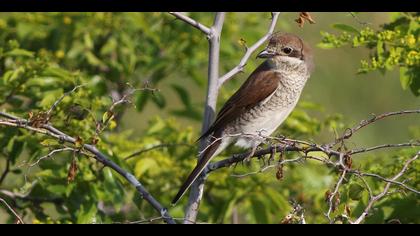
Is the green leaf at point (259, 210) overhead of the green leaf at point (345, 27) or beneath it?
beneath

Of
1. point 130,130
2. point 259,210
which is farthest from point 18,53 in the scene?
point 259,210

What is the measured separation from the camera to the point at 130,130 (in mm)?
5457

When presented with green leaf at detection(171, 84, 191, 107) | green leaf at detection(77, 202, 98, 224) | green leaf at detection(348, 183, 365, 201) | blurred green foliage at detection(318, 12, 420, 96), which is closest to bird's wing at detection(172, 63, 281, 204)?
blurred green foliage at detection(318, 12, 420, 96)

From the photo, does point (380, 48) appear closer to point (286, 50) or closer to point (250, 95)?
point (286, 50)

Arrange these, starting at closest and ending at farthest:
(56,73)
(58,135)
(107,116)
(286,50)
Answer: (58,135), (107,116), (56,73), (286,50)

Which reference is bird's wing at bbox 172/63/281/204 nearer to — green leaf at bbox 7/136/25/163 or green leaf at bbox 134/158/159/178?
green leaf at bbox 134/158/159/178

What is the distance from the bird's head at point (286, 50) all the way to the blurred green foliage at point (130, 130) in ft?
0.93

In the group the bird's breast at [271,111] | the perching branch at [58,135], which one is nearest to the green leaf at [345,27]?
the bird's breast at [271,111]

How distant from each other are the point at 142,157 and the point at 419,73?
5.68 ft

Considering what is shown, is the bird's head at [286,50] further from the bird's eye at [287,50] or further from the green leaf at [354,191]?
the green leaf at [354,191]

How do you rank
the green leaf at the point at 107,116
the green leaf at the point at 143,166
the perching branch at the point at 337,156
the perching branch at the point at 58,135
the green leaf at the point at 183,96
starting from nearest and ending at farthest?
the perching branch at the point at 337,156 → the perching branch at the point at 58,135 → the green leaf at the point at 107,116 → the green leaf at the point at 143,166 → the green leaf at the point at 183,96

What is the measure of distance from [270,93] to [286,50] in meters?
0.26

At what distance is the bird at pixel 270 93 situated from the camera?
4598 mm

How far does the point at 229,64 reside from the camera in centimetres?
593
